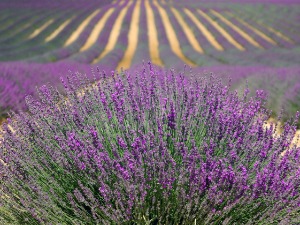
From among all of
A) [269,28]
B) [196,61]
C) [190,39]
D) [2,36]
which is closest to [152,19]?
[190,39]

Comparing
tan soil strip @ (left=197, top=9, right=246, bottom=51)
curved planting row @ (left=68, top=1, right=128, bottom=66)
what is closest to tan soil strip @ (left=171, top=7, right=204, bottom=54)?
tan soil strip @ (left=197, top=9, right=246, bottom=51)

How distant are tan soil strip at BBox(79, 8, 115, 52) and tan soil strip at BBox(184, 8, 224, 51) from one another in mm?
6573

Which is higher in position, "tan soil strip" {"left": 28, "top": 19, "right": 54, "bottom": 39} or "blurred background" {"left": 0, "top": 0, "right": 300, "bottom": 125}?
"tan soil strip" {"left": 28, "top": 19, "right": 54, "bottom": 39}

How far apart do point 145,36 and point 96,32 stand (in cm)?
344

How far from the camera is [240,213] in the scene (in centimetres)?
205

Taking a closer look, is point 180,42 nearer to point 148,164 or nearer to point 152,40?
point 152,40

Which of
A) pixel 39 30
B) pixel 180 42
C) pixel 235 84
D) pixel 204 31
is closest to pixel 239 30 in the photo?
pixel 204 31

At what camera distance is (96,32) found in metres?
24.4

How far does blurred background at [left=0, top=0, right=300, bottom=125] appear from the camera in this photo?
538 inches

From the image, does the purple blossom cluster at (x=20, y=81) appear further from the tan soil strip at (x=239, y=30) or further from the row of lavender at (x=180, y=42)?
the tan soil strip at (x=239, y=30)

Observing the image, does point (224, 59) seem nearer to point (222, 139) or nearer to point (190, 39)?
point (190, 39)

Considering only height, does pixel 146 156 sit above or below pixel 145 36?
above

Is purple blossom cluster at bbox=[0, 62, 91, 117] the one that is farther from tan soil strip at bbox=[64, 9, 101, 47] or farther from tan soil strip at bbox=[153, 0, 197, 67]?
tan soil strip at bbox=[64, 9, 101, 47]

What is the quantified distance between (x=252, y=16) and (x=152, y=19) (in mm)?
7730
